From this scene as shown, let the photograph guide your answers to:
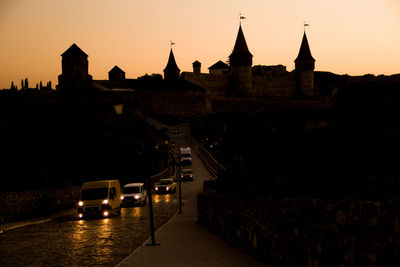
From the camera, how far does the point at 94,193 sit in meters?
27.9

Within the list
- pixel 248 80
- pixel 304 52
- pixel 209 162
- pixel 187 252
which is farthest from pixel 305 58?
pixel 187 252

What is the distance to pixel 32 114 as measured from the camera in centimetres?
10044

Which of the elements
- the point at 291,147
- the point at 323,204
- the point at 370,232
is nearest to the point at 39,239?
the point at 323,204

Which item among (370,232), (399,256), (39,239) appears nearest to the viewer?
(399,256)

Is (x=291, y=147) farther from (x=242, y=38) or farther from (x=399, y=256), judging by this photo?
(x=399, y=256)

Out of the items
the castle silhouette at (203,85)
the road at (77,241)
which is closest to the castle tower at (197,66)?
the castle silhouette at (203,85)

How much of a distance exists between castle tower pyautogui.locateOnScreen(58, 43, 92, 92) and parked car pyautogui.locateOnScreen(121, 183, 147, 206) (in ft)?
266

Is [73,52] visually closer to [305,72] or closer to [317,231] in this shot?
[305,72]

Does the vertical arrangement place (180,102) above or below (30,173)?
above

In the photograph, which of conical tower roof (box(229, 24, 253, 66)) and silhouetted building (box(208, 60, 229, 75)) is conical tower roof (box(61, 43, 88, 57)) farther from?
silhouetted building (box(208, 60, 229, 75))

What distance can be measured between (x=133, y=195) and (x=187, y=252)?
19.9 m

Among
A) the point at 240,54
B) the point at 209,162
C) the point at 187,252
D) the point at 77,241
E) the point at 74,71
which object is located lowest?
the point at 77,241

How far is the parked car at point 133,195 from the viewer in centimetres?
3431

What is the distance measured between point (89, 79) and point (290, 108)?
1793 inches
